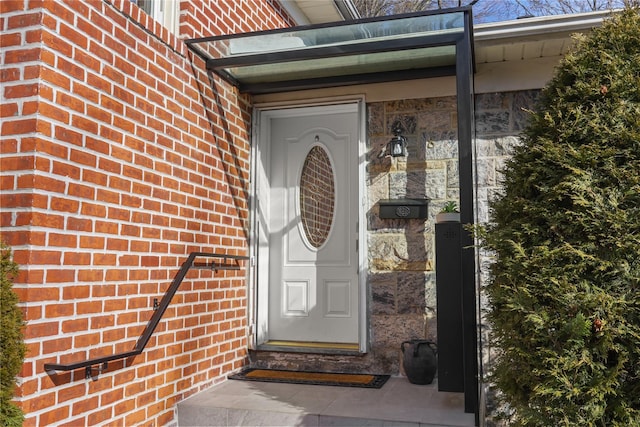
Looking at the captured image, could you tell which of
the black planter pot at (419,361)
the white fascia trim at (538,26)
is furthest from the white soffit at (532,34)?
the black planter pot at (419,361)

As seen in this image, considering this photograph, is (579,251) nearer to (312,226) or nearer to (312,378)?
(312,378)

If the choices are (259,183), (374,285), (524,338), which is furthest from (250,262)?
(524,338)

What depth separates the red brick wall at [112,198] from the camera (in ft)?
8.39

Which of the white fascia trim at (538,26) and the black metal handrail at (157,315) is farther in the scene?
the white fascia trim at (538,26)

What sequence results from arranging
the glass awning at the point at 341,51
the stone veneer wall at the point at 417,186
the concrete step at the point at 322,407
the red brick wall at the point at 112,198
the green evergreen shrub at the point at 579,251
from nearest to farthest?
1. the green evergreen shrub at the point at 579,251
2. the red brick wall at the point at 112,198
3. the concrete step at the point at 322,407
4. the glass awning at the point at 341,51
5. the stone veneer wall at the point at 417,186

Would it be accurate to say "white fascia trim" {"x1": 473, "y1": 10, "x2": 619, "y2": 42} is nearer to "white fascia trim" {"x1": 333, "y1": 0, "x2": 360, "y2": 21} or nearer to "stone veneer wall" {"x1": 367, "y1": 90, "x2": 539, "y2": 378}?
"stone veneer wall" {"x1": 367, "y1": 90, "x2": 539, "y2": 378}

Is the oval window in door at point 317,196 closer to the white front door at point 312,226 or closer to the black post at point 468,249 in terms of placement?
the white front door at point 312,226

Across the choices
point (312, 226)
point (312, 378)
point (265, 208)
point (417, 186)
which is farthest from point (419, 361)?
point (265, 208)

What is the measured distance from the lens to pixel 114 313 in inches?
119

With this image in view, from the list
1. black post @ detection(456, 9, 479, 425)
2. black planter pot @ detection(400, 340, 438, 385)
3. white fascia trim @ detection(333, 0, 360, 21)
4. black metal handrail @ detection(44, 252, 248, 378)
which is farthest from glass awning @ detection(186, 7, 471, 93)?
black planter pot @ detection(400, 340, 438, 385)

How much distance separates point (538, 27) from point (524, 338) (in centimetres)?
249

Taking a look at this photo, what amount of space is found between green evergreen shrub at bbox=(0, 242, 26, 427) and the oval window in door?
2906 mm

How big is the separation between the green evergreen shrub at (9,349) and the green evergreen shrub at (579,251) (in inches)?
81.9

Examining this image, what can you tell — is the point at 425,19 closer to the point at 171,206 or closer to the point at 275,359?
the point at 171,206
